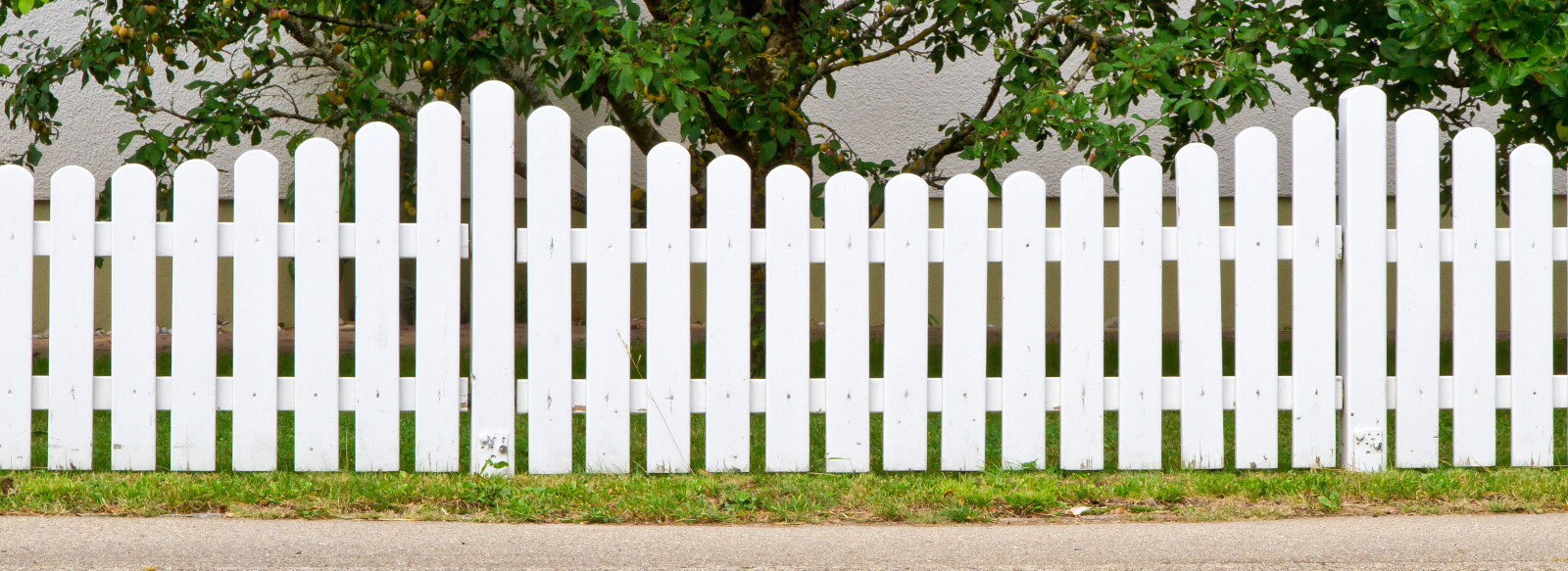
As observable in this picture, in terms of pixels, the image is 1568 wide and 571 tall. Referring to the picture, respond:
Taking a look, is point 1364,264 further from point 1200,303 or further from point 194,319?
point 194,319

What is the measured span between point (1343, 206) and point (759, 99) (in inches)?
91.5

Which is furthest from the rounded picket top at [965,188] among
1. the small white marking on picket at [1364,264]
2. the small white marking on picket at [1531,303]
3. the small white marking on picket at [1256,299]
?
the small white marking on picket at [1531,303]

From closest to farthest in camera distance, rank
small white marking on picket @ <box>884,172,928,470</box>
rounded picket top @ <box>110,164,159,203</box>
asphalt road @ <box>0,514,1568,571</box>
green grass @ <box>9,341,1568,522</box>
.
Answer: asphalt road @ <box>0,514,1568,571</box> → green grass @ <box>9,341,1568,522</box> → rounded picket top @ <box>110,164,159,203</box> → small white marking on picket @ <box>884,172,928,470</box>

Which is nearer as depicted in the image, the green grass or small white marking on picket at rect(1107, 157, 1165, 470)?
the green grass

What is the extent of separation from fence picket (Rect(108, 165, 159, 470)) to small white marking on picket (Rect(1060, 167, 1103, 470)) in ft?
8.12

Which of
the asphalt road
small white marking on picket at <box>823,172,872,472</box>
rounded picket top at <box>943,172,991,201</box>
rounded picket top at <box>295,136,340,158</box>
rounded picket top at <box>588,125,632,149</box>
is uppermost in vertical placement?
rounded picket top at <box>588,125,632,149</box>

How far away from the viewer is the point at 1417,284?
3375 mm

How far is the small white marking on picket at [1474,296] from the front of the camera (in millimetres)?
3355

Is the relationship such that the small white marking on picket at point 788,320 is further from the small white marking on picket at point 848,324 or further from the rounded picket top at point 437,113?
the rounded picket top at point 437,113

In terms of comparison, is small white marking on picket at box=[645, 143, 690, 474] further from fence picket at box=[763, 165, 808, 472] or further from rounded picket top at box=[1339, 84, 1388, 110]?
rounded picket top at box=[1339, 84, 1388, 110]

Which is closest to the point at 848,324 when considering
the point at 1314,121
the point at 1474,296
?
the point at 1314,121

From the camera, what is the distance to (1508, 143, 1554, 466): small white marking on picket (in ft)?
11.0

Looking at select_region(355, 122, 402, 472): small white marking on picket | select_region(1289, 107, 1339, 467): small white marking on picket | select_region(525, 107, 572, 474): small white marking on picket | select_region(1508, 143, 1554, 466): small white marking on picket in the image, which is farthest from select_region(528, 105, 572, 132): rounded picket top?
select_region(1508, 143, 1554, 466): small white marking on picket

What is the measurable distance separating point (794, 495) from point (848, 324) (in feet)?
1.68
